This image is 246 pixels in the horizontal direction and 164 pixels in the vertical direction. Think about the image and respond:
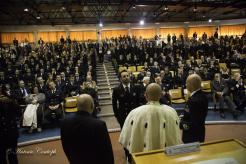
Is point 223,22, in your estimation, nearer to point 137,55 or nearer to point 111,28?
point 111,28

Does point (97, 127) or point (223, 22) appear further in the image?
point (223, 22)

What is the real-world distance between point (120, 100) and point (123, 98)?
0.20 feet

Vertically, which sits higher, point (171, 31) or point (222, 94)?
point (171, 31)

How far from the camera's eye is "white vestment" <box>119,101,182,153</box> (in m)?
2.47

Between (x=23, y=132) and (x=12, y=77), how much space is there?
415 centimetres

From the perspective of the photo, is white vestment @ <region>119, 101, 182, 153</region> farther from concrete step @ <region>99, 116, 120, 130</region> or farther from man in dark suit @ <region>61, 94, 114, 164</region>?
concrete step @ <region>99, 116, 120, 130</region>

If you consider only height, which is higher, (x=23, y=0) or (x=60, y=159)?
(x=23, y=0)

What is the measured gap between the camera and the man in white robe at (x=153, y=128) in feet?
8.11

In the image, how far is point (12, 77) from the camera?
1035 centimetres

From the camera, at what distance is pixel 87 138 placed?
2.38 meters

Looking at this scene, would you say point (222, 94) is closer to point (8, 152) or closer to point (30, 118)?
point (30, 118)

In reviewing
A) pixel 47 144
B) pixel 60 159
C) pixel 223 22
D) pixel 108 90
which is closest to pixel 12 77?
pixel 108 90

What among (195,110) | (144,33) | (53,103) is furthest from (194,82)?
(144,33)

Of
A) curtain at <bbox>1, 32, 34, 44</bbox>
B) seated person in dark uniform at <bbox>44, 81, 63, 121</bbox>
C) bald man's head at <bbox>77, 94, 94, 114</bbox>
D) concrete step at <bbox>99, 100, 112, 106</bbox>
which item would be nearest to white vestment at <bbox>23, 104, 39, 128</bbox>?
seated person in dark uniform at <bbox>44, 81, 63, 121</bbox>
